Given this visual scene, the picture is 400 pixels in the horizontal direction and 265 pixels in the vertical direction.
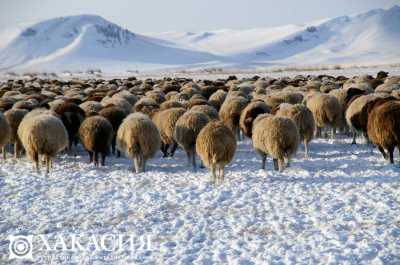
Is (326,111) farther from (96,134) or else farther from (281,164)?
(96,134)

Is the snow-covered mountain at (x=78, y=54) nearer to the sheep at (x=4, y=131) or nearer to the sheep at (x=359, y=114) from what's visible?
the sheep at (x=4, y=131)

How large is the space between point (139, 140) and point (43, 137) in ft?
6.84

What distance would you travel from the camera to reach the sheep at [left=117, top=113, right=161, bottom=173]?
1001 centimetres

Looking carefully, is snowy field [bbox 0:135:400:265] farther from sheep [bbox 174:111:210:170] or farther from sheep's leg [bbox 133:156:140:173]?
sheep [bbox 174:111:210:170]

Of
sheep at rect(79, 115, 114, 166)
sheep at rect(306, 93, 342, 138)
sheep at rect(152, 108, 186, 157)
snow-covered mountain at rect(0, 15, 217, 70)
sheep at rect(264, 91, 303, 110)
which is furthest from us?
snow-covered mountain at rect(0, 15, 217, 70)

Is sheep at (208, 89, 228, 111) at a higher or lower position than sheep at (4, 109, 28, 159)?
higher

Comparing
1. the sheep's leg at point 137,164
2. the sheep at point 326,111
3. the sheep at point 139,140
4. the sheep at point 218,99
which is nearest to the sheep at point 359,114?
the sheep at point 326,111

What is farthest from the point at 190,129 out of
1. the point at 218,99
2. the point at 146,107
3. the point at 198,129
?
the point at 218,99

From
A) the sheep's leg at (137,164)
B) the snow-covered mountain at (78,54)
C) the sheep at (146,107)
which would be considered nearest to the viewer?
the sheep's leg at (137,164)

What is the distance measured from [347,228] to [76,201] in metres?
4.61

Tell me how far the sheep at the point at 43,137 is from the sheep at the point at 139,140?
139 centimetres
